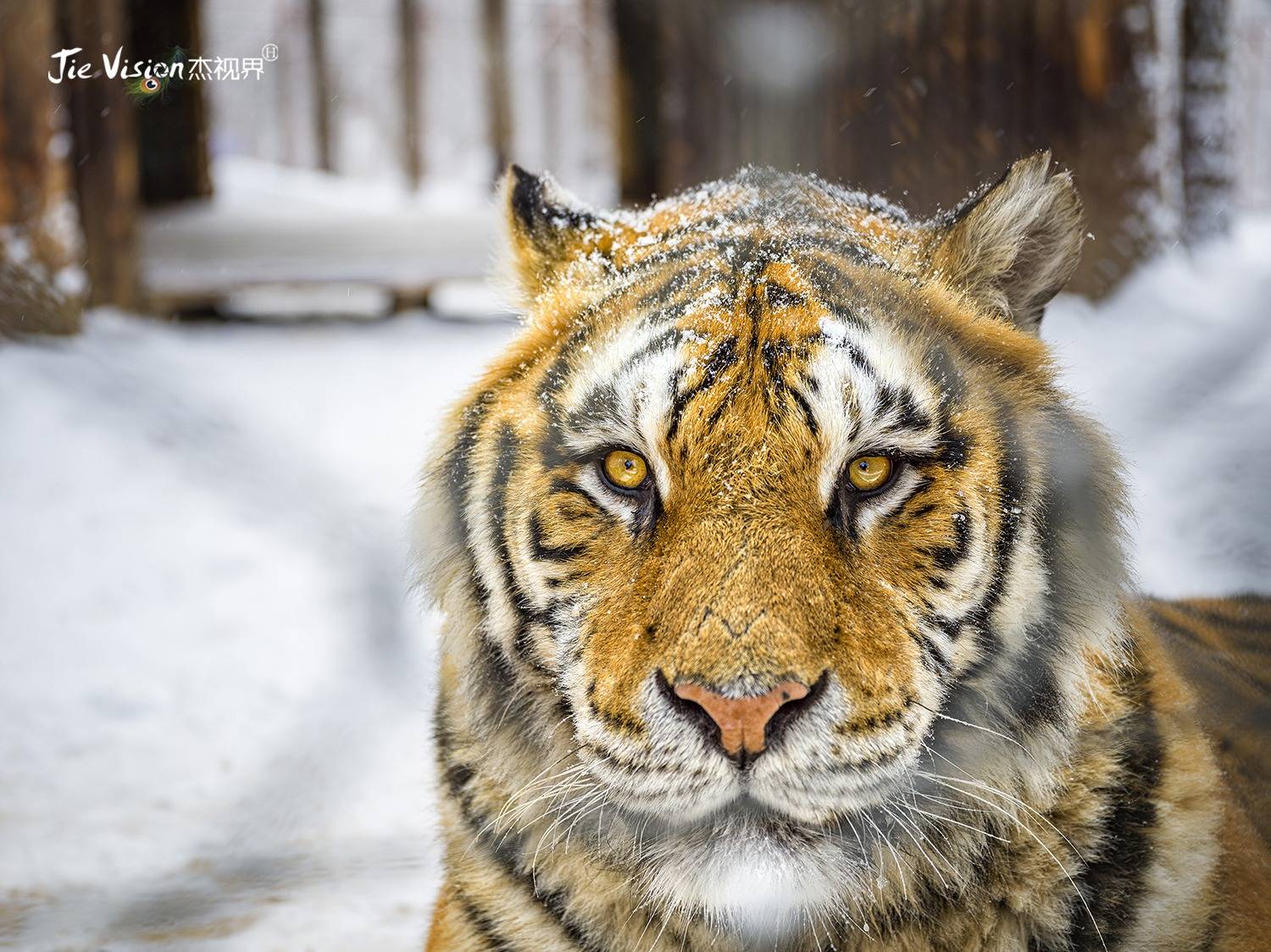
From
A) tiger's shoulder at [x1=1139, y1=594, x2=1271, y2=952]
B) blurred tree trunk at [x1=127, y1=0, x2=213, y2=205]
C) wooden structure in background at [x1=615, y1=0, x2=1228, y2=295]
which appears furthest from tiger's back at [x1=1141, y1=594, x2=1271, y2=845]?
blurred tree trunk at [x1=127, y1=0, x2=213, y2=205]

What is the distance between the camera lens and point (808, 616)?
85 centimetres

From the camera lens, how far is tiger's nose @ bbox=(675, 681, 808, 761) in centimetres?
80

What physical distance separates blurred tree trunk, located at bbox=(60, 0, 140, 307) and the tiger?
173 cm

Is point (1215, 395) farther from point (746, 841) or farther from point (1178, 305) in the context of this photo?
point (746, 841)

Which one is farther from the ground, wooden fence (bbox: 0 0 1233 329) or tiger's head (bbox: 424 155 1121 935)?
wooden fence (bbox: 0 0 1233 329)

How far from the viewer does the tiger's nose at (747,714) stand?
0.80 metres

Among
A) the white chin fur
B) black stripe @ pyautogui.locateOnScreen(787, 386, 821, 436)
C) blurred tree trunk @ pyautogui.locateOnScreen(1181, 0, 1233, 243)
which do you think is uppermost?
blurred tree trunk @ pyautogui.locateOnScreen(1181, 0, 1233, 243)

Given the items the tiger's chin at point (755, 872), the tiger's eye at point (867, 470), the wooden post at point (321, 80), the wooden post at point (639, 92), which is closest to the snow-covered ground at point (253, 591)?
the tiger's eye at point (867, 470)

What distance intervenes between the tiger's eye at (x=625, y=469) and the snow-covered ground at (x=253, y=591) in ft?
0.98

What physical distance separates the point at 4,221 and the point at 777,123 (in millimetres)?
1431

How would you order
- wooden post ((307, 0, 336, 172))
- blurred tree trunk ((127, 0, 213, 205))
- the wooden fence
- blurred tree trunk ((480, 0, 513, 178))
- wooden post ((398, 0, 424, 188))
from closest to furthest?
the wooden fence
wooden post ((398, 0, 424, 188))
wooden post ((307, 0, 336, 172))
blurred tree trunk ((480, 0, 513, 178))
blurred tree trunk ((127, 0, 213, 205))

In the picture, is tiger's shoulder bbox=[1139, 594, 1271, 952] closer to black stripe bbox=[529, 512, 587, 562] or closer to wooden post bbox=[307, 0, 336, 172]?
black stripe bbox=[529, 512, 587, 562]

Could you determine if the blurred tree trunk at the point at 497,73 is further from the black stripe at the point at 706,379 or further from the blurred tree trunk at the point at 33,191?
the black stripe at the point at 706,379

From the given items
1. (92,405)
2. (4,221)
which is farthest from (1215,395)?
(4,221)
